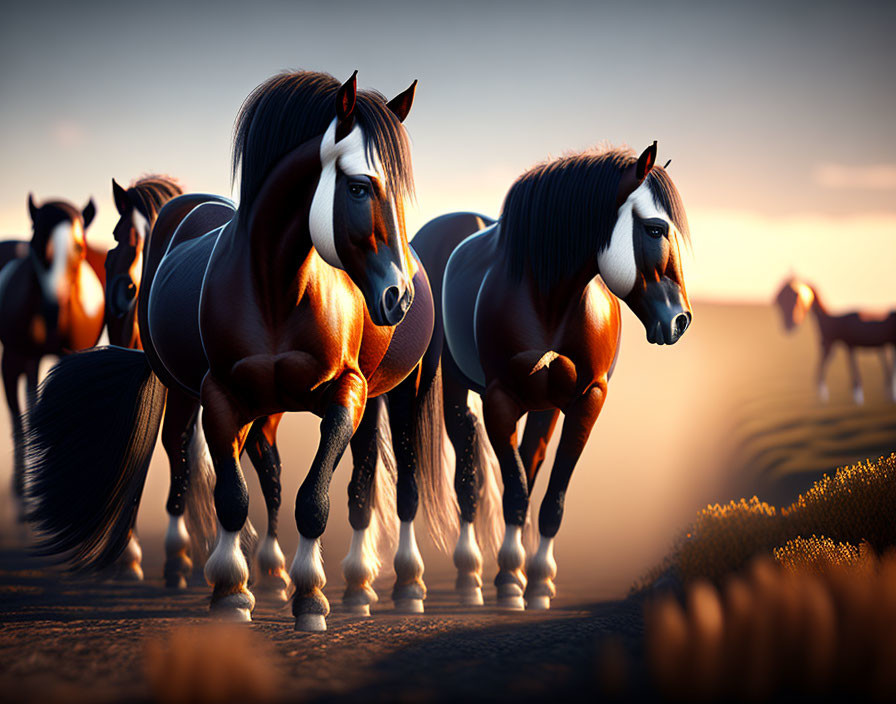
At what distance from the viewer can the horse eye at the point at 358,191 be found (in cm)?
474

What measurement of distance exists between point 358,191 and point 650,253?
209cm

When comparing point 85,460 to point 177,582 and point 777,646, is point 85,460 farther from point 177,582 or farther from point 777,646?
point 777,646

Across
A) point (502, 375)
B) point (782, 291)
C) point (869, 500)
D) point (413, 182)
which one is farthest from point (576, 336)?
point (782, 291)

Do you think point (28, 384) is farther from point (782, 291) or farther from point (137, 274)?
point (782, 291)

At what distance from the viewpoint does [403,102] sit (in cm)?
521

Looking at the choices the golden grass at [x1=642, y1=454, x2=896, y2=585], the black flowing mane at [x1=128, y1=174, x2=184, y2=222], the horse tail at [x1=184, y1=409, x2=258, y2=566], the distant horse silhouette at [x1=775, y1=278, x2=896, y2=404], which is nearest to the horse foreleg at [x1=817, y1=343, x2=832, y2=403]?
the distant horse silhouette at [x1=775, y1=278, x2=896, y2=404]

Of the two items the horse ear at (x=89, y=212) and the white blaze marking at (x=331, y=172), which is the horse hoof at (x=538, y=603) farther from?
the horse ear at (x=89, y=212)

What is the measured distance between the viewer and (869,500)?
6.02m

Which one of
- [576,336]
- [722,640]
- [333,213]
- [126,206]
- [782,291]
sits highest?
[782,291]

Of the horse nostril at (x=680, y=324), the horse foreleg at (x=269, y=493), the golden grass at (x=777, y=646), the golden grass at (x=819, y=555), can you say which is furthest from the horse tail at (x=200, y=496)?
the golden grass at (x=777, y=646)

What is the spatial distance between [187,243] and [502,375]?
8.29 ft

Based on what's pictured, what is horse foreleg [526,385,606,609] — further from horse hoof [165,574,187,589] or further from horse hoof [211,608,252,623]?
horse hoof [165,574,187,589]

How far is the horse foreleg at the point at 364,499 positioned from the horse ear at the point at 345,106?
2.36m

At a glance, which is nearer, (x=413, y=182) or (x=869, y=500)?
(x=413, y=182)
